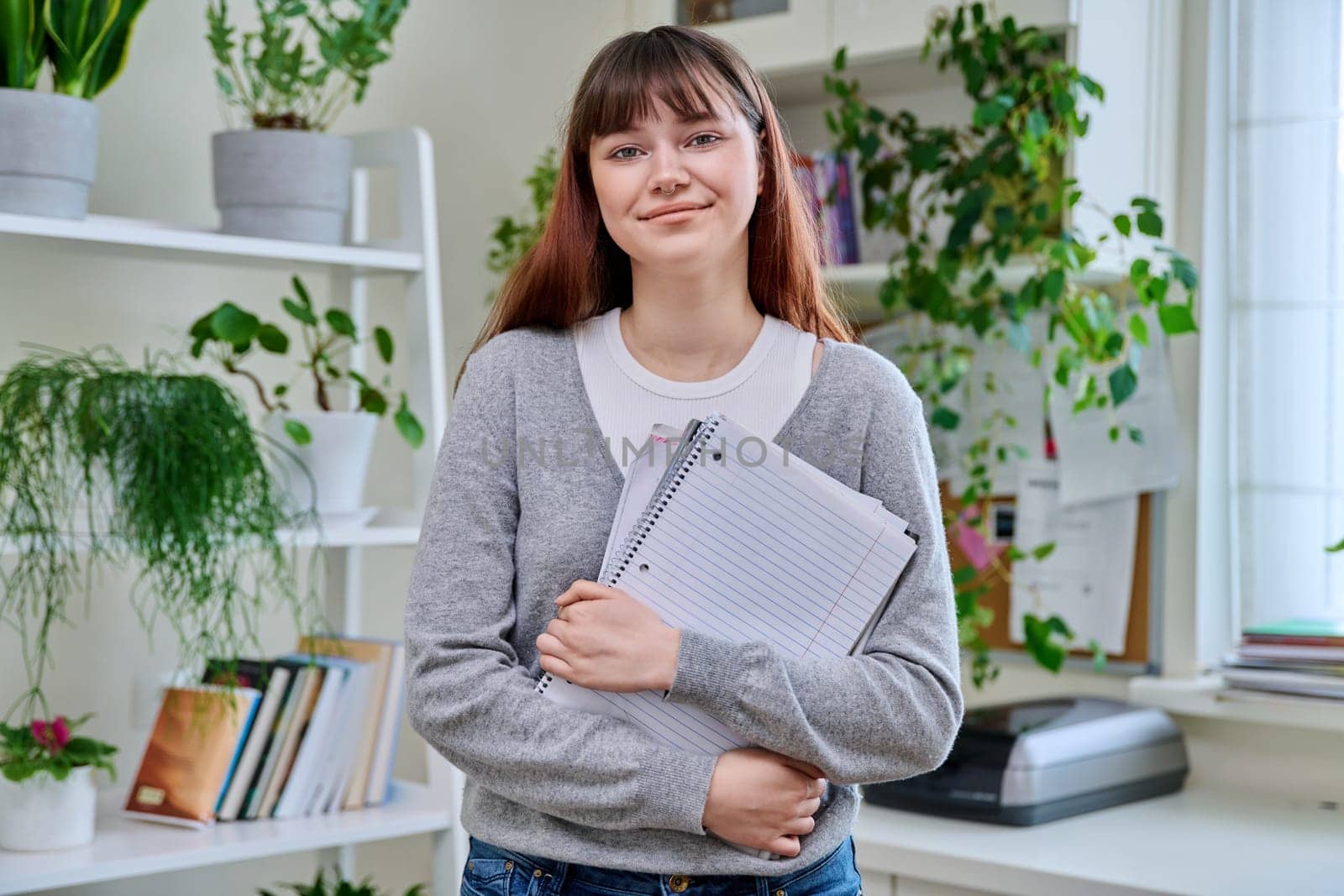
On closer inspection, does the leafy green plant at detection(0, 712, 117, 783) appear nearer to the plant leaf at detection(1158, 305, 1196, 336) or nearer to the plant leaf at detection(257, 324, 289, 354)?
the plant leaf at detection(257, 324, 289, 354)

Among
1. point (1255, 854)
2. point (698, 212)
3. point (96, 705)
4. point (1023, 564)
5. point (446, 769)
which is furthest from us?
point (1023, 564)

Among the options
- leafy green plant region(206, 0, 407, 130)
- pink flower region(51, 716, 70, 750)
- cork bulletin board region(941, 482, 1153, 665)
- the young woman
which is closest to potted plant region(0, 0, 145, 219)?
leafy green plant region(206, 0, 407, 130)

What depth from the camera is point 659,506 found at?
1.01 metres

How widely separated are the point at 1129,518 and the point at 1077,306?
1.38 feet

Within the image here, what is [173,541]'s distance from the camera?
1558mm

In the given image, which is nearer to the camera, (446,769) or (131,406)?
(131,406)

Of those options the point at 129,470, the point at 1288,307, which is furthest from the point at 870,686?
the point at 1288,307

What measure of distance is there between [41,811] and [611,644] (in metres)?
0.94

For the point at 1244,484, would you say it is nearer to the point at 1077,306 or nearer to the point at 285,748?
the point at 1077,306

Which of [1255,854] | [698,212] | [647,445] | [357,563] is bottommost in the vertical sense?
[1255,854]

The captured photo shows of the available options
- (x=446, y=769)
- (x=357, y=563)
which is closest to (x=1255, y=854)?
(x=446, y=769)

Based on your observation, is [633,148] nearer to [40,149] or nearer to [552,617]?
[552,617]

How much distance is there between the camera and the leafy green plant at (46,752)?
1557mm

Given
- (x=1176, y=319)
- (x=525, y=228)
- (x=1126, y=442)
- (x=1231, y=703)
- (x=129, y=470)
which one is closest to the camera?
(x=129, y=470)
